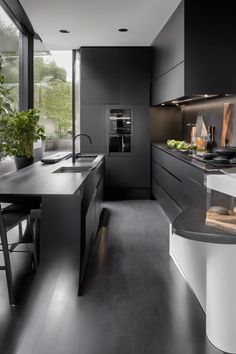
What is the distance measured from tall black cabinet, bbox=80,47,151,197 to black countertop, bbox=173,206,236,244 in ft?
17.0

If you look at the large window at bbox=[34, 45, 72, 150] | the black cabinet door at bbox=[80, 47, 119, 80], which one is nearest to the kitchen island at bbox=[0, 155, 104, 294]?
the large window at bbox=[34, 45, 72, 150]

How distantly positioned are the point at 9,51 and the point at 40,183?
2566 millimetres

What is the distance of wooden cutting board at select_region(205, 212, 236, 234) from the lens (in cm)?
161

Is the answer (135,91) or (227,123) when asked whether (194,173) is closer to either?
(227,123)

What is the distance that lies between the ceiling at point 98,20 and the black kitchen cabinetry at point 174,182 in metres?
1.83

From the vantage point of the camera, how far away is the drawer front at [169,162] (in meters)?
A: 4.47

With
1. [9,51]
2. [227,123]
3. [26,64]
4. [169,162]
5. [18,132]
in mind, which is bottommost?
[169,162]

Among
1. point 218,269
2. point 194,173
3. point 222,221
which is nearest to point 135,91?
point 194,173

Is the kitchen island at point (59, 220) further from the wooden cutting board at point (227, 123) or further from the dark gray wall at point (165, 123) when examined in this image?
the dark gray wall at point (165, 123)

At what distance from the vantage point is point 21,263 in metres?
3.45

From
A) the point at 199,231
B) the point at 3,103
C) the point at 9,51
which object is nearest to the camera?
the point at 199,231

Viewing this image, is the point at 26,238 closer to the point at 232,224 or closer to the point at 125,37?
the point at 232,224

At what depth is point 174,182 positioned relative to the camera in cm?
483

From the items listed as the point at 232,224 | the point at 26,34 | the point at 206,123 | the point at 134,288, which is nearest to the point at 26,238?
the point at 134,288
